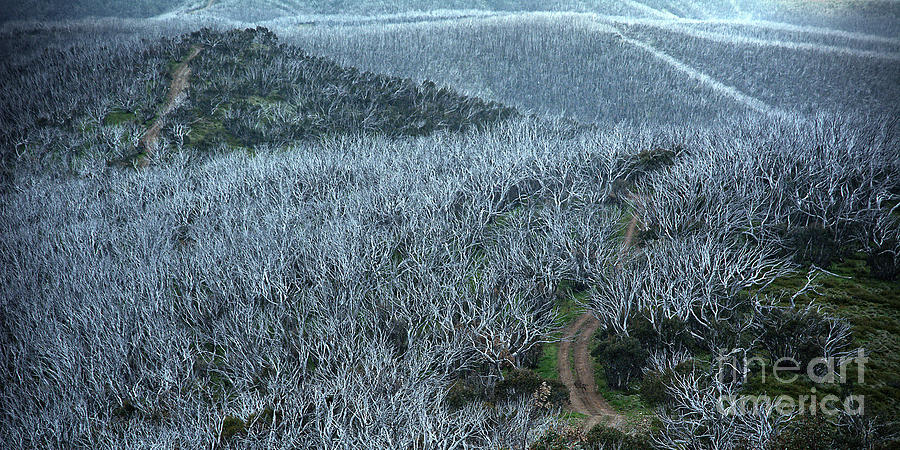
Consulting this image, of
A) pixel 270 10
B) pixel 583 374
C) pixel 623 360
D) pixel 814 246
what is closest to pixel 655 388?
pixel 623 360

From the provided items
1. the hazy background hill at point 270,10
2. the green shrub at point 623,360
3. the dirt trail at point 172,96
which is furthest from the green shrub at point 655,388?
the hazy background hill at point 270,10

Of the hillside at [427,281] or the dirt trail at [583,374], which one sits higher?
the hillside at [427,281]

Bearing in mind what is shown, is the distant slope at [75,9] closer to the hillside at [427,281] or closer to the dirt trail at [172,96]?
the dirt trail at [172,96]

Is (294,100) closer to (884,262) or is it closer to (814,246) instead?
(814,246)

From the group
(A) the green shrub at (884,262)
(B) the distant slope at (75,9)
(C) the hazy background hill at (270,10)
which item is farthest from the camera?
(C) the hazy background hill at (270,10)

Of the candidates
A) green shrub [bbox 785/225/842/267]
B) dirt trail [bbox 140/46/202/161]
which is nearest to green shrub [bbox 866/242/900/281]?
green shrub [bbox 785/225/842/267]

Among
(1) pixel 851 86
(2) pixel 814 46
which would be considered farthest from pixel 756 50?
(1) pixel 851 86
